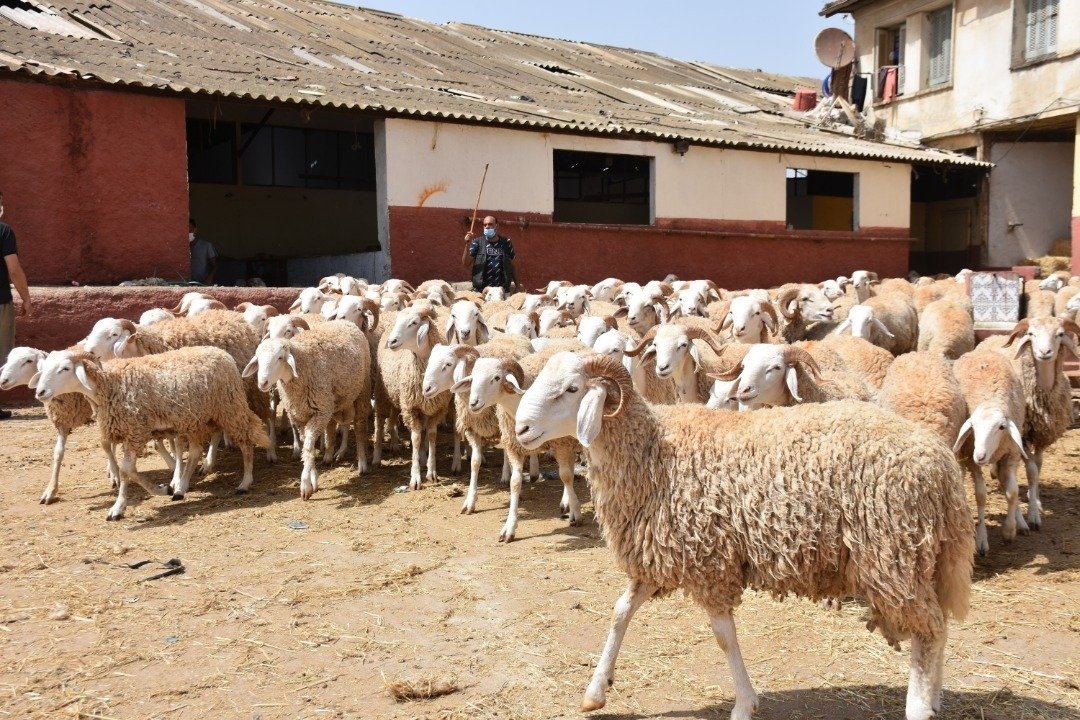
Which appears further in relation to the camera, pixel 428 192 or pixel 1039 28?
pixel 1039 28

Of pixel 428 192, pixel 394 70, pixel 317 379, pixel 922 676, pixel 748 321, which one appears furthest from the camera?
pixel 394 70

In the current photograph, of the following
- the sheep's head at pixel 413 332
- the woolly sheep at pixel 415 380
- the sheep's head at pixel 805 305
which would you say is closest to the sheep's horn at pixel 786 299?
the sheep's head at pixel 805 305

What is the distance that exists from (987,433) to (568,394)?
300cm

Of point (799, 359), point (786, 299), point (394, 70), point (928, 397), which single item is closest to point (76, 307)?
point (786, 299)

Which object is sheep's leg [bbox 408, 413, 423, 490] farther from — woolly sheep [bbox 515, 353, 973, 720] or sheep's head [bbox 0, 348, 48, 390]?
woolly sheep [bbox 515, 353, 973, 720]

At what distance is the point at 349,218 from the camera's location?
71.1ft

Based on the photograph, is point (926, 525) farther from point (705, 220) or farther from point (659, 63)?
point (659, 63)

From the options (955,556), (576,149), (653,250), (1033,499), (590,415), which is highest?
(576,149)

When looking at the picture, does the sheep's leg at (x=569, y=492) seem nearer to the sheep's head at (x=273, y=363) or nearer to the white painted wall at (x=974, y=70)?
the sheep's head at (x=273, y=363)

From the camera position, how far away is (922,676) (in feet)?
11.2

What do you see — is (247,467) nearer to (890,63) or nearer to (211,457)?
(211,457)

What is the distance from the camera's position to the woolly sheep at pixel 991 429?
548 centimetres

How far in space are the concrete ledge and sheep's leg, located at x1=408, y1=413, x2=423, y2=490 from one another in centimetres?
498

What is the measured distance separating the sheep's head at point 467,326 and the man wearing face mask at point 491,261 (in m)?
5.39
